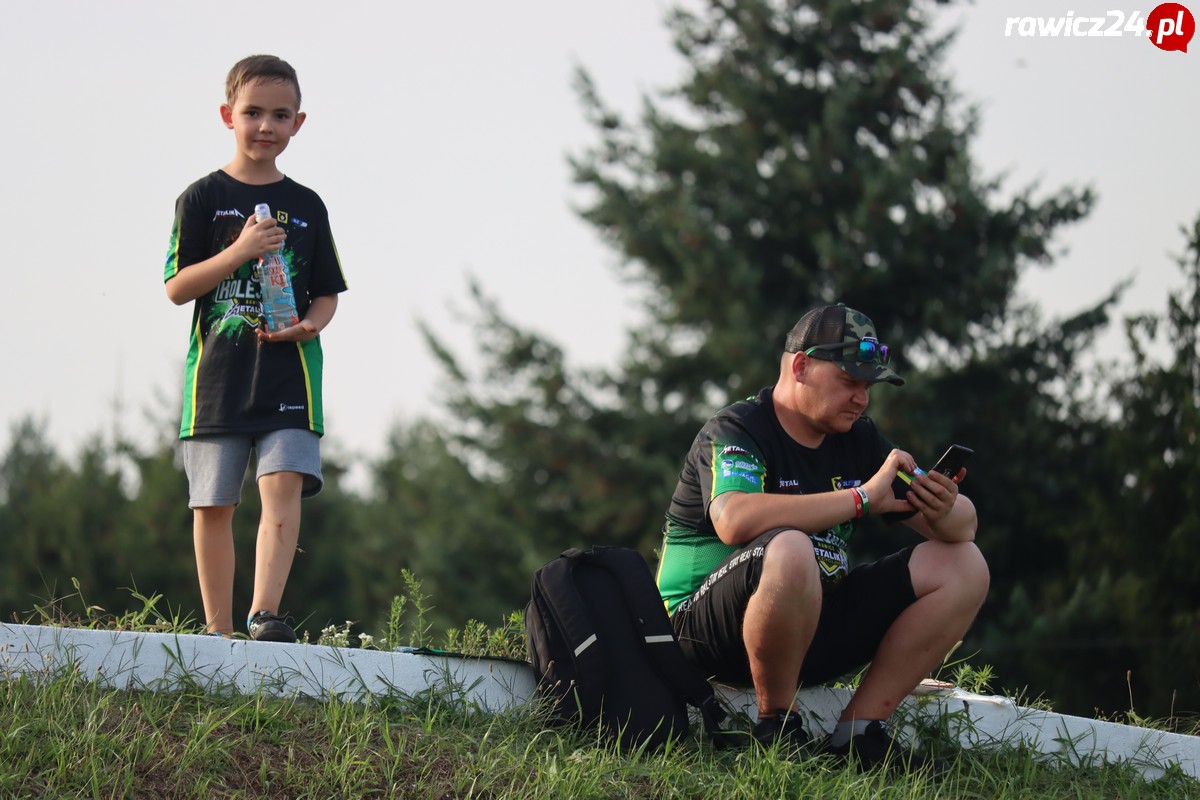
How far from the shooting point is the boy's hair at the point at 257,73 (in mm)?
5195

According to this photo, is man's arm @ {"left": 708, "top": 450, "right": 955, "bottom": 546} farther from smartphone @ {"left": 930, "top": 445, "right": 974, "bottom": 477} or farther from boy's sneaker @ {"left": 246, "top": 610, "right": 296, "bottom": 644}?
boy's sneaker @ {"left": 246, "top": 610, "right": 296, "bottom": 644}

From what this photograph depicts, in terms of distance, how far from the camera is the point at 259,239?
5059mm

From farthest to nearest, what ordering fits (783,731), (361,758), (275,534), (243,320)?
(243,320) < (275,534) < (783,731) < (361,758)

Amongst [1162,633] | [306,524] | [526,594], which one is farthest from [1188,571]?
[306,524]

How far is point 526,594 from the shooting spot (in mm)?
20906

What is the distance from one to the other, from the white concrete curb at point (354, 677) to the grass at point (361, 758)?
68 mm

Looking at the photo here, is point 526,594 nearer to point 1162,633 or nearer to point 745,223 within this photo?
point 745,223

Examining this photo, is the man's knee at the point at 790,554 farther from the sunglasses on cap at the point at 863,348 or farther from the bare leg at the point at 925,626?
the sunglasses on cap at the point at 863,348

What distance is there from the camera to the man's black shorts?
4.75 meters

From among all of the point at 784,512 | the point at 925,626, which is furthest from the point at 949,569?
the point at 784,512

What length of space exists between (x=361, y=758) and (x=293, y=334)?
164 centimetres

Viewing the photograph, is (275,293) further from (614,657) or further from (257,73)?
(614,657)

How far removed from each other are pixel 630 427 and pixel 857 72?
5738 millimetres

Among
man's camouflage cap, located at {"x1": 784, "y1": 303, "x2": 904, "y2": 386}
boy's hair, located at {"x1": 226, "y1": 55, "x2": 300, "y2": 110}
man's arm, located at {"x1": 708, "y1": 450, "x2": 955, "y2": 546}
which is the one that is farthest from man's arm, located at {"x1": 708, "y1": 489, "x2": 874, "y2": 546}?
boy's hair, located at {"x1": 226, "y1": 55, "x2": 300, "y2": 110}
